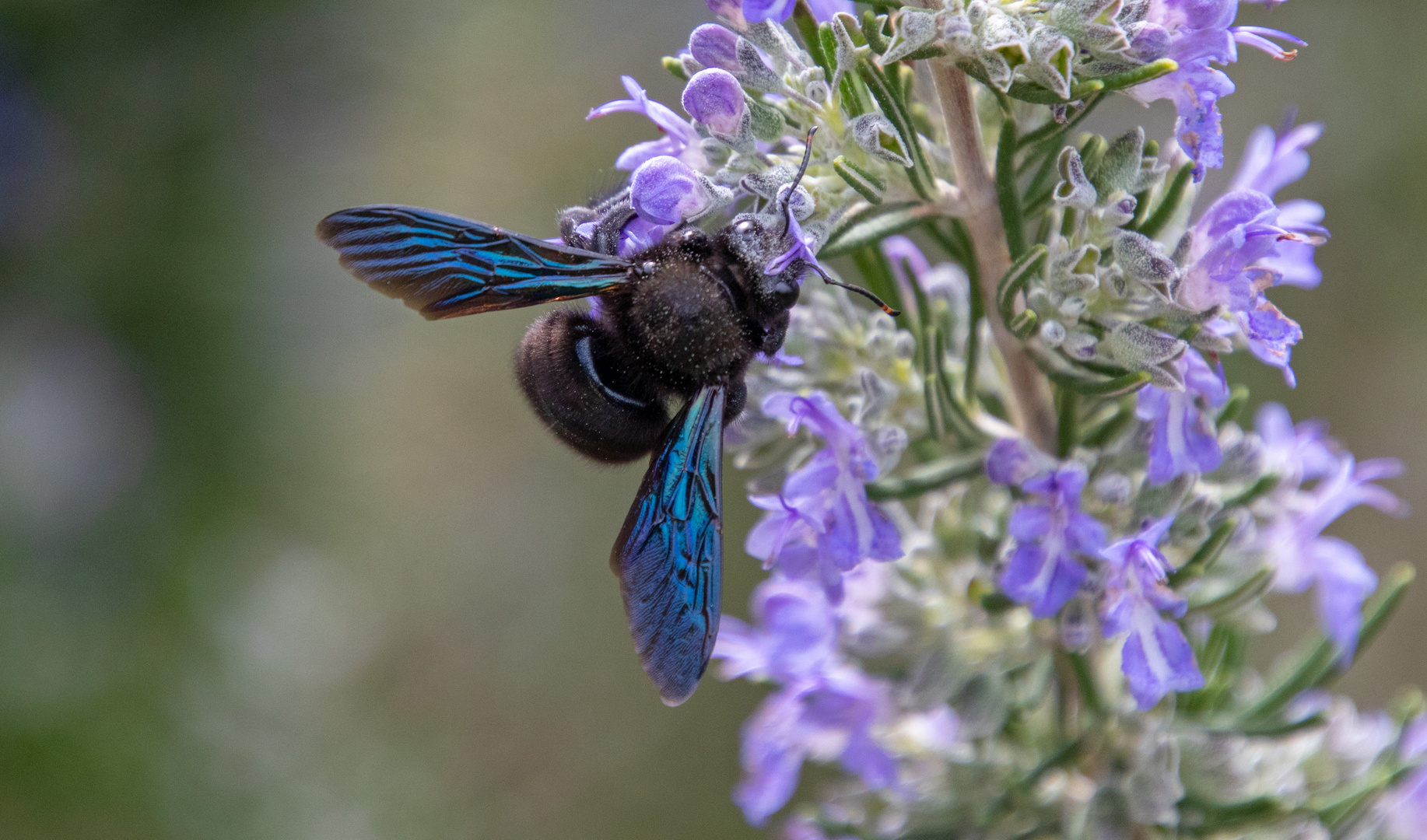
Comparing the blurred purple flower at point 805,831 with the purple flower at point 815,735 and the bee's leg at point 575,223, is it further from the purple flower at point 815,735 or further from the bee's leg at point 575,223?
the bee's leg at point 575,223

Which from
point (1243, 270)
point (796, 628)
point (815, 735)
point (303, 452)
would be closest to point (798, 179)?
point (1243, 270)

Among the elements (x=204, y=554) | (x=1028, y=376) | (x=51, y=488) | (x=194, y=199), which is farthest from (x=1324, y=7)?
(x=51, y=488)

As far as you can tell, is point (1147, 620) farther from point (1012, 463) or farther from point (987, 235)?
point (987, 235)

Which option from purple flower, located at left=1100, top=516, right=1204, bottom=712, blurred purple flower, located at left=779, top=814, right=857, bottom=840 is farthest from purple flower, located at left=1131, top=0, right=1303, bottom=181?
blurred purple flower, located at left=779, top=814, right=857, bottom=840

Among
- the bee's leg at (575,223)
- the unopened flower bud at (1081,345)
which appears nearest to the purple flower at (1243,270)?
the unopened flower bud at (1081,345)

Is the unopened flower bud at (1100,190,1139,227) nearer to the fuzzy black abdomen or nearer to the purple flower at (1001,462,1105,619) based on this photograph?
the purple flower at (1001,462,1105,619)

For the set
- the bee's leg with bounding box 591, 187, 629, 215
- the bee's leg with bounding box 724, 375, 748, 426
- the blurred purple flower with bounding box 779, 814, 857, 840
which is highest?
the bee's leg with bounding box 591, 187, 629, 215
